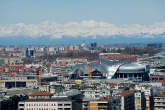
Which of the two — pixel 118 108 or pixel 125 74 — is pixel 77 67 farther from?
pixel 118 108

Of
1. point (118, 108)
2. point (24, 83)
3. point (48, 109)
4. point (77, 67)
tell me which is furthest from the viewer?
point (77, 67)

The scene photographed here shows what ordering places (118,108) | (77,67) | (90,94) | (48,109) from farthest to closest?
1. (77,67)
2. (90,94)
3. (118,108)
4. (48,109)

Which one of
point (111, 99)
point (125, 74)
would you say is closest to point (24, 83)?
point (125, 74)

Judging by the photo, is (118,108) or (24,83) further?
(24,83)

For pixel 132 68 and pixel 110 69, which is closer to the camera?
pixel 132 68

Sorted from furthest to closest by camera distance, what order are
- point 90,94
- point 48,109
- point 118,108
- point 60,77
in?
1. point 60,77
2. point 90,94
3. point 118,108
4. point 48,109

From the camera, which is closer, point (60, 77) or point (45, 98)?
point (45, 98)

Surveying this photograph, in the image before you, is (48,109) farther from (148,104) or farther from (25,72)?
(25,72)

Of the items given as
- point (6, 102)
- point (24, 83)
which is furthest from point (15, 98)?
point (24, 83)

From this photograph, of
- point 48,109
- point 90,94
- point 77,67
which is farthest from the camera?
point 77,67
